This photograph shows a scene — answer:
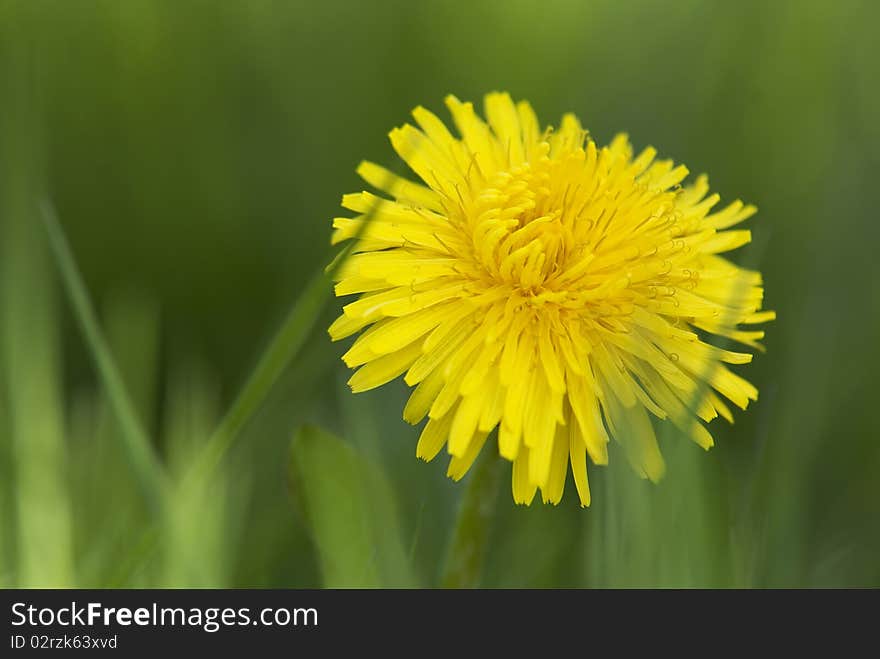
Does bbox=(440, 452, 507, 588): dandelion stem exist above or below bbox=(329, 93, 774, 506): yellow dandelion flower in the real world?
below

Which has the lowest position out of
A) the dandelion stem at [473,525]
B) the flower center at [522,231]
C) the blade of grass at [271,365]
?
the dandelion stem at [473,525]

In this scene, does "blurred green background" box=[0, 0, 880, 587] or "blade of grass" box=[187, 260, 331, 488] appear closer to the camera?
"blade of grass" box=[187, 260, 331, 488]

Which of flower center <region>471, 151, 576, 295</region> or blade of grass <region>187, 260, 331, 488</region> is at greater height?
flower center <region>471, 151, 576, 295</region>

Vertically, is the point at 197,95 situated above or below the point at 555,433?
above

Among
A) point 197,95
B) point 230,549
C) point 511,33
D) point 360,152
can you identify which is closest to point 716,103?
point 511,33

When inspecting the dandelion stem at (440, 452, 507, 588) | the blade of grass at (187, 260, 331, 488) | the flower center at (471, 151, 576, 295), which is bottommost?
the dandelion stem at (440, 452, 507, 588)

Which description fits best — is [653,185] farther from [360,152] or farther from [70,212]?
[70,212]
